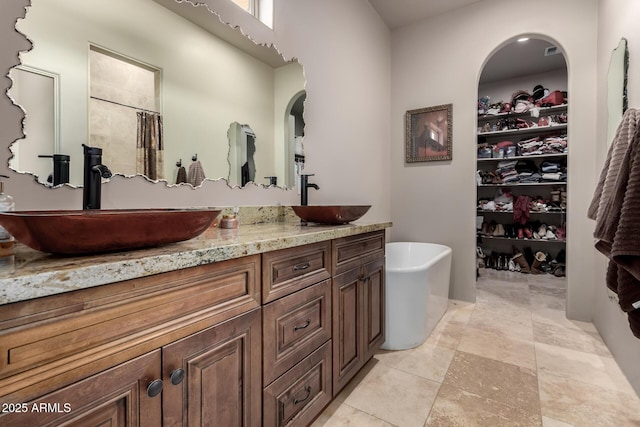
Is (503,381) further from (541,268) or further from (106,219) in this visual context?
(541,268)

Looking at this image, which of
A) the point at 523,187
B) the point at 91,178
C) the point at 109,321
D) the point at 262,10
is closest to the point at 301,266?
the point at 109,321

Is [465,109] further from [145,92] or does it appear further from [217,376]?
[217,376]

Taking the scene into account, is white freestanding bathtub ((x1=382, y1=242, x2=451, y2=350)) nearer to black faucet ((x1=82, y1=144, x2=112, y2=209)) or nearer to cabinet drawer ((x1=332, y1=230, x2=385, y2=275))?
cabinet drawer ((x1=332, y1=230, x2=385, y2=275))

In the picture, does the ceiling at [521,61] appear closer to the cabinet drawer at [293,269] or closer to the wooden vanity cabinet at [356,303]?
the wooden vanity cabinet at [356,303]

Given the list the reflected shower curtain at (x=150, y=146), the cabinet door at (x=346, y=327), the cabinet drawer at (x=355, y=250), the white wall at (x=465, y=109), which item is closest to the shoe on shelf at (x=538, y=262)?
the white wall at (x=465, y=109)

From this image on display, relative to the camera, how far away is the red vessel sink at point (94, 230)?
59 centimetres

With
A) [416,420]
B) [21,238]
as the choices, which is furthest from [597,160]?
[21,238]

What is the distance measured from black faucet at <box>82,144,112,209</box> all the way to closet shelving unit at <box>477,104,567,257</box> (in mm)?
4495

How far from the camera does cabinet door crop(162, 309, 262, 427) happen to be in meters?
0.73

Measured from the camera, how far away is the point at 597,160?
94.0 inches

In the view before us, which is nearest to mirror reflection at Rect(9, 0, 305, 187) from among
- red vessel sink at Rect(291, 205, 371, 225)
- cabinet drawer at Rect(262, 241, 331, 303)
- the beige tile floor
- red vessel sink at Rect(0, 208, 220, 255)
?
red vessel sink at Rect(291, 205, 371, 225)

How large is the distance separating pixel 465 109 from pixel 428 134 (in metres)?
0.41

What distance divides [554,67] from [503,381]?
444 cm

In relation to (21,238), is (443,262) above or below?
below
